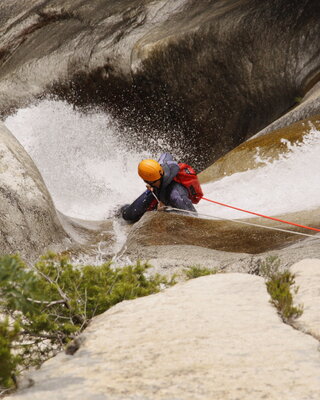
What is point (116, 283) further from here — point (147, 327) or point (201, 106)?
point (201, 106)

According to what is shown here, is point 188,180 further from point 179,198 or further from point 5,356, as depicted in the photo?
point 5,356

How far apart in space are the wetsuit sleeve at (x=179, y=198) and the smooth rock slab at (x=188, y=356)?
6057 mm

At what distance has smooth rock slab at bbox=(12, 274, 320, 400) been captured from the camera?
2.77 meters

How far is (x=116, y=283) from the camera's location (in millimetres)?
4566

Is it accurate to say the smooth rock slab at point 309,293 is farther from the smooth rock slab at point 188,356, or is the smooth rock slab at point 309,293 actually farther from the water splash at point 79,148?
the water splash at point 79,148

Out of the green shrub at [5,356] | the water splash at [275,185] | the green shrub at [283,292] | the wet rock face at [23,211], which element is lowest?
the water splash at [275,185]

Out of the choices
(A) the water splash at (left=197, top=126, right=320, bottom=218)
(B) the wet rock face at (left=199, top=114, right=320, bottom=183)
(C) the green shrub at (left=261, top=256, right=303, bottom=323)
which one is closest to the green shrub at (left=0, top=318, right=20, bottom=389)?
(C) the green shrub at (left=261, top=256, right=303, bottom=323)

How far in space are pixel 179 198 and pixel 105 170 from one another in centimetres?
776

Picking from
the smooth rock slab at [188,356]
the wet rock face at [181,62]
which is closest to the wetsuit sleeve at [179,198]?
the smooth rock slab at [188,356]

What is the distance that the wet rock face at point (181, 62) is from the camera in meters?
16.6

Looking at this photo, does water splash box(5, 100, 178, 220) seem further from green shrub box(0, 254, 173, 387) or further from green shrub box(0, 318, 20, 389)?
green shrub box(0, 318, 20, 389)

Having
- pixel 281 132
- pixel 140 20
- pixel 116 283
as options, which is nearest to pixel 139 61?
pixel 140 20

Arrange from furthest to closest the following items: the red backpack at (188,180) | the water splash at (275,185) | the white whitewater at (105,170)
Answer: the white whitewater at (105,170) → the water splash at (275,185) → the red backpack at (188,180)

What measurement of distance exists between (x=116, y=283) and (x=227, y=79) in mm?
13445
